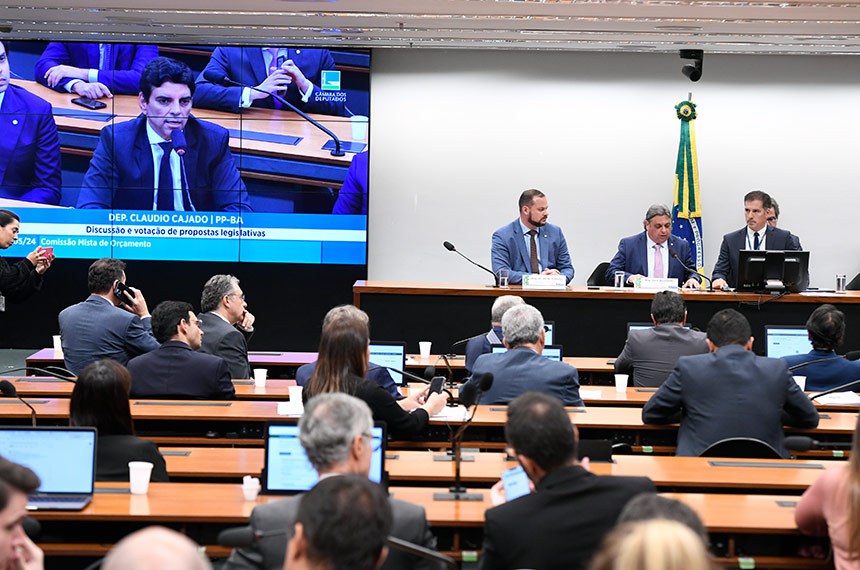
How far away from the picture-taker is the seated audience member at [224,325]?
6.48 metres

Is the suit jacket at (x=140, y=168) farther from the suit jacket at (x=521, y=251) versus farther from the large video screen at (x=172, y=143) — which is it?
the suit jacket at (x=521, y=251)

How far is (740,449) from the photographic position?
4.43 meters

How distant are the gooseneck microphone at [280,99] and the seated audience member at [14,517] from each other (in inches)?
333

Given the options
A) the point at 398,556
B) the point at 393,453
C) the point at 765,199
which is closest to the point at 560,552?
the point at 398,556

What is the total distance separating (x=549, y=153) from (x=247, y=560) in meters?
9.30

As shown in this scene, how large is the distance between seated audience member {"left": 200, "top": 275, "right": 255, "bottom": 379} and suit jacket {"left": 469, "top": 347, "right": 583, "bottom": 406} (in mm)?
1836

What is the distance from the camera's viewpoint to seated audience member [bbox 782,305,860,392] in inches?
233

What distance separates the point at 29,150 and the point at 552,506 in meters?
9.31

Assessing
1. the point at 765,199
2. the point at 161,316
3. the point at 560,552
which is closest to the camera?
the point at 560,552

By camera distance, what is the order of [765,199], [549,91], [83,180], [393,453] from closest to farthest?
1. [393,453]
2. [765,199]
3. [83,180]
4. [549,91]

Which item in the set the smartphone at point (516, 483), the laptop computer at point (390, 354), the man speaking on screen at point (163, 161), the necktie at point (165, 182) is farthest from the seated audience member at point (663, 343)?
the necktie at point (165, 182)

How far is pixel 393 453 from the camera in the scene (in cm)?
441

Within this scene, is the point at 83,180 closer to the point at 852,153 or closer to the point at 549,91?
the point at 549,91

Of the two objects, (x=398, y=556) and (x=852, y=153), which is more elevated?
(x=852, y=153)
